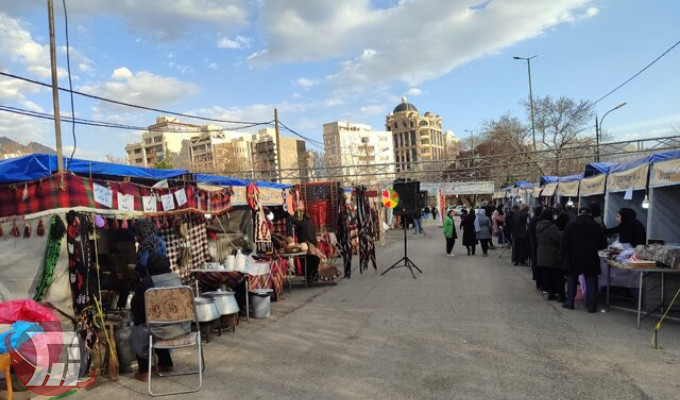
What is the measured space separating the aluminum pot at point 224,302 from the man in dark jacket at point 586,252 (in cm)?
540

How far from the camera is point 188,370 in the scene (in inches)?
212

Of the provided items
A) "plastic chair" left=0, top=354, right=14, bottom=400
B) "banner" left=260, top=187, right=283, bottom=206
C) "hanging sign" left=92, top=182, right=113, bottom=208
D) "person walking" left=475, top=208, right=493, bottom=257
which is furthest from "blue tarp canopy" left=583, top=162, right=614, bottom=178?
"plastic chair" left=0, top=354, right=14, bottom=400

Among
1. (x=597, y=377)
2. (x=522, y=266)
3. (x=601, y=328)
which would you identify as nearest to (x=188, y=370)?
(x=597, y=377)

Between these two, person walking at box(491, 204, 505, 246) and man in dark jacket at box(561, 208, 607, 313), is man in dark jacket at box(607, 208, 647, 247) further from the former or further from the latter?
person walking at box(491, 204, 505, 246)

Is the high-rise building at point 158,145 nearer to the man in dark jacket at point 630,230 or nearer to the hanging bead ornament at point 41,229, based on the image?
the hanging bead ornament at point 41,229

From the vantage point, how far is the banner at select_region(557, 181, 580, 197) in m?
11.9

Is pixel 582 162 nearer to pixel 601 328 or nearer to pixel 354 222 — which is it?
pixel 354 222

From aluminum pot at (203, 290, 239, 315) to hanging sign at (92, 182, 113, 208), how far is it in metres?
1.98

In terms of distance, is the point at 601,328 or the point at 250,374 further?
the point at 601,328

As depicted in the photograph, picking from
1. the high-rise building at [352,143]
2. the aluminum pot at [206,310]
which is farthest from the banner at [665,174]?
the high-rise building at [352,143]

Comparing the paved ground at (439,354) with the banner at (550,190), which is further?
the banner at (550,190)

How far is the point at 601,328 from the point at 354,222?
6.99 m

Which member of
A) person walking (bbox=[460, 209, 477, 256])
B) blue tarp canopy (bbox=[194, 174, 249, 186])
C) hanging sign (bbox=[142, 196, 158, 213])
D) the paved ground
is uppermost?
blue tarp canopy (bbox=[194, 174, 249, 186])

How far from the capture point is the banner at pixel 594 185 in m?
9.90
